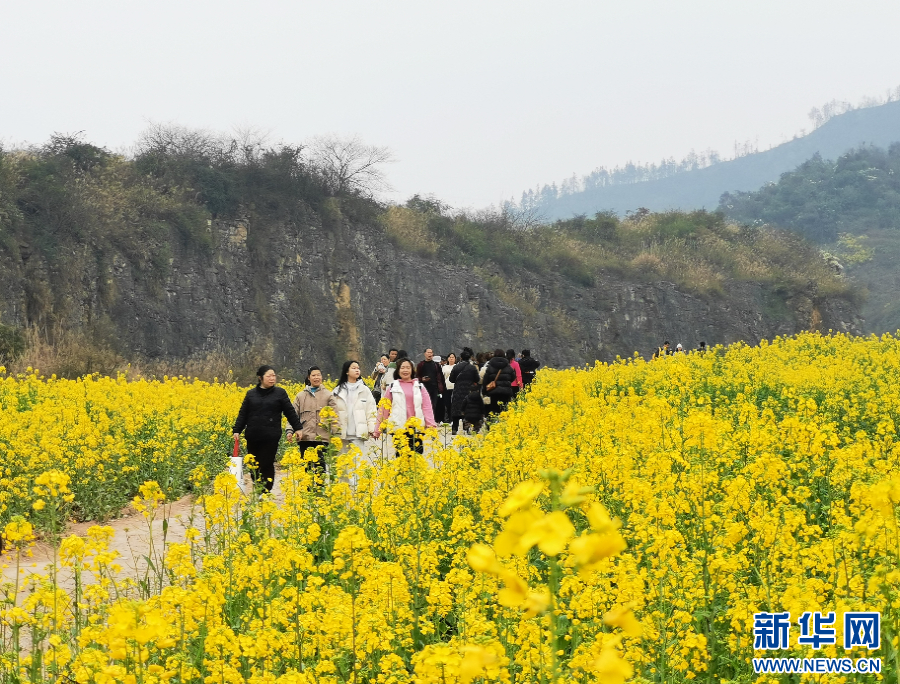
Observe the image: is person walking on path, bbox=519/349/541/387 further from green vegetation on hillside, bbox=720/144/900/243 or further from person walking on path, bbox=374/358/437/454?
green vegetation on hillside, bbox=720/144/900/243

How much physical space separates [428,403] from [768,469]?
556 cm

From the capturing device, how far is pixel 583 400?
48.6 ft

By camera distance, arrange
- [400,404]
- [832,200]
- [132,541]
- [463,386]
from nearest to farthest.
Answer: [132,541], [400,404], [463,386], [832,200]

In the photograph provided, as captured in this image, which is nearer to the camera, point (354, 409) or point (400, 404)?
point (354, 409)

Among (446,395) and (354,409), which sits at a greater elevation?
(354,409)

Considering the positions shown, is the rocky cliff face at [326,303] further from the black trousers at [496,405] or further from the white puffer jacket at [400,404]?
the white puffer jacket at [400,404]

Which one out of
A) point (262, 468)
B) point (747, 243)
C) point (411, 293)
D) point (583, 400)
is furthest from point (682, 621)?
point (747, 243)

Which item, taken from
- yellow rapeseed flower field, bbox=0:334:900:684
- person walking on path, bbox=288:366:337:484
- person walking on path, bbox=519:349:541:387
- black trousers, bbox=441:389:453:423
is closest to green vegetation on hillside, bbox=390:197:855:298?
person walking on path, bbox=519:349:541:387

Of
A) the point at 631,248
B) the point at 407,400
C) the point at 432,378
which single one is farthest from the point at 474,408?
the point at 631,248

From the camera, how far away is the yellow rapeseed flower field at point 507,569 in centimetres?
327

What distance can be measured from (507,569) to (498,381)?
14.2 meters

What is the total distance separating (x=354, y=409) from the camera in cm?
1029

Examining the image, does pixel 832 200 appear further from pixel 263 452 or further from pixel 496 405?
pixel 263 452

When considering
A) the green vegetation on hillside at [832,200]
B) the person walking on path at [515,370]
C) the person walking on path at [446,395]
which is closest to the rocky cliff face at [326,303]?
the person walking on path at [446,395]
